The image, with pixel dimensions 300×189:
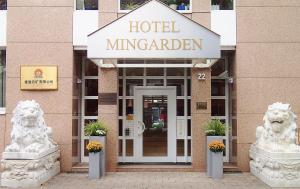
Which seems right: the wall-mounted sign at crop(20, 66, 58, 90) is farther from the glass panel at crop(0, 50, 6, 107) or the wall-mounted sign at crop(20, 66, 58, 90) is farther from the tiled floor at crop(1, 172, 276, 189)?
the tiled floor at crop(1, 172, 276, 189)

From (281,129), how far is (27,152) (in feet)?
21.4

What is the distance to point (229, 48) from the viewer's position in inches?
457

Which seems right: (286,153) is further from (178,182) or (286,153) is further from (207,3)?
(207,3)

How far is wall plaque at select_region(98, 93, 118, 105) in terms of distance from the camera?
1159 centimetres

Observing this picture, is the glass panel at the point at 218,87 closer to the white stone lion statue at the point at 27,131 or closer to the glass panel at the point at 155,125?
the glass panel at the point at 155,125

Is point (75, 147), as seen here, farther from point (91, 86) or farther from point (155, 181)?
point (155, 181)

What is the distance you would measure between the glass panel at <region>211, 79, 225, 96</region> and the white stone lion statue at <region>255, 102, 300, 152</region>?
304 centimetres

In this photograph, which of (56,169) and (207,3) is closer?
(56,169)

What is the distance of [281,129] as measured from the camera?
9.68 meters

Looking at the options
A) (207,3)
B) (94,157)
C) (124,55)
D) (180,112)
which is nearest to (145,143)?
(180,112)

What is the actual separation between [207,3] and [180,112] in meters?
3.61

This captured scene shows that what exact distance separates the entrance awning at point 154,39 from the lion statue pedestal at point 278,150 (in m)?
2.27

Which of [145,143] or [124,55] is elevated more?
[124,55]

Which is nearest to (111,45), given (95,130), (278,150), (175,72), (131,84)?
(95,130)
